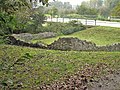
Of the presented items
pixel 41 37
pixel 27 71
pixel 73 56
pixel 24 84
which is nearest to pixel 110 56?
pixel 73 56

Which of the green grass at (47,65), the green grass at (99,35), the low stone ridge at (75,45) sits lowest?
the green grass at (99,35)

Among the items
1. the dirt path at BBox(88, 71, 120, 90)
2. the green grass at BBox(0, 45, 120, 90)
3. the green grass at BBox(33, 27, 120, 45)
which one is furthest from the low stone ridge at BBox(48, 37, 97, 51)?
the green grass at BBox(33, 27, 120, 45)

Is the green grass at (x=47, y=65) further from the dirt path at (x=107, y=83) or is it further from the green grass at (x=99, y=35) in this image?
the green grass at (x=99, y=35)

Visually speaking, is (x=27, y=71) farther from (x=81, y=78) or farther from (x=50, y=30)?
(x=50, y=30)

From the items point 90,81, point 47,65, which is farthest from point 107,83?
point 47,65

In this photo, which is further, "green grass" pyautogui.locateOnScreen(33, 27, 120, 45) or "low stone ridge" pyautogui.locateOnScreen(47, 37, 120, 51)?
"green grass" pyautogui.locateOnScreen(33, 27, 120, 45)

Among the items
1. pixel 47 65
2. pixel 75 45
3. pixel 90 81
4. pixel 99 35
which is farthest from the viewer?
pixel 99 35

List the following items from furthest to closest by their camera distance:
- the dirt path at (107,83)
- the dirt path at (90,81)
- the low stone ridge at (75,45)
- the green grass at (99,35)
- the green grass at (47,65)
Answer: the green grass at (99,35)
the low stone ridge at (75,45)
the green grass at (47,65)
the dirt path at (107,83)
the dirt path at (90,81)

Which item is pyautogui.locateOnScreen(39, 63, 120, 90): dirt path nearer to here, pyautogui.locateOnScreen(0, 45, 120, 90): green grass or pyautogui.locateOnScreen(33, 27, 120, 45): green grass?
pyautogui.locateOnScreen(0, 45, 120, 90): green grass

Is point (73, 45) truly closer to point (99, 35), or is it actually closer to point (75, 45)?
point (75, 45)

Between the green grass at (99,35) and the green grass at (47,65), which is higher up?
the green grass at (47,65)

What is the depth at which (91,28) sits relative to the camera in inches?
1065

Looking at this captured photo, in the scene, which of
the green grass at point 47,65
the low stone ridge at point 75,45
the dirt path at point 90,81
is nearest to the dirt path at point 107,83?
the dirt path at point 90,81

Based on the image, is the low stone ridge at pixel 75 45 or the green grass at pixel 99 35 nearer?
the low stone ridge at pixel 75 45
